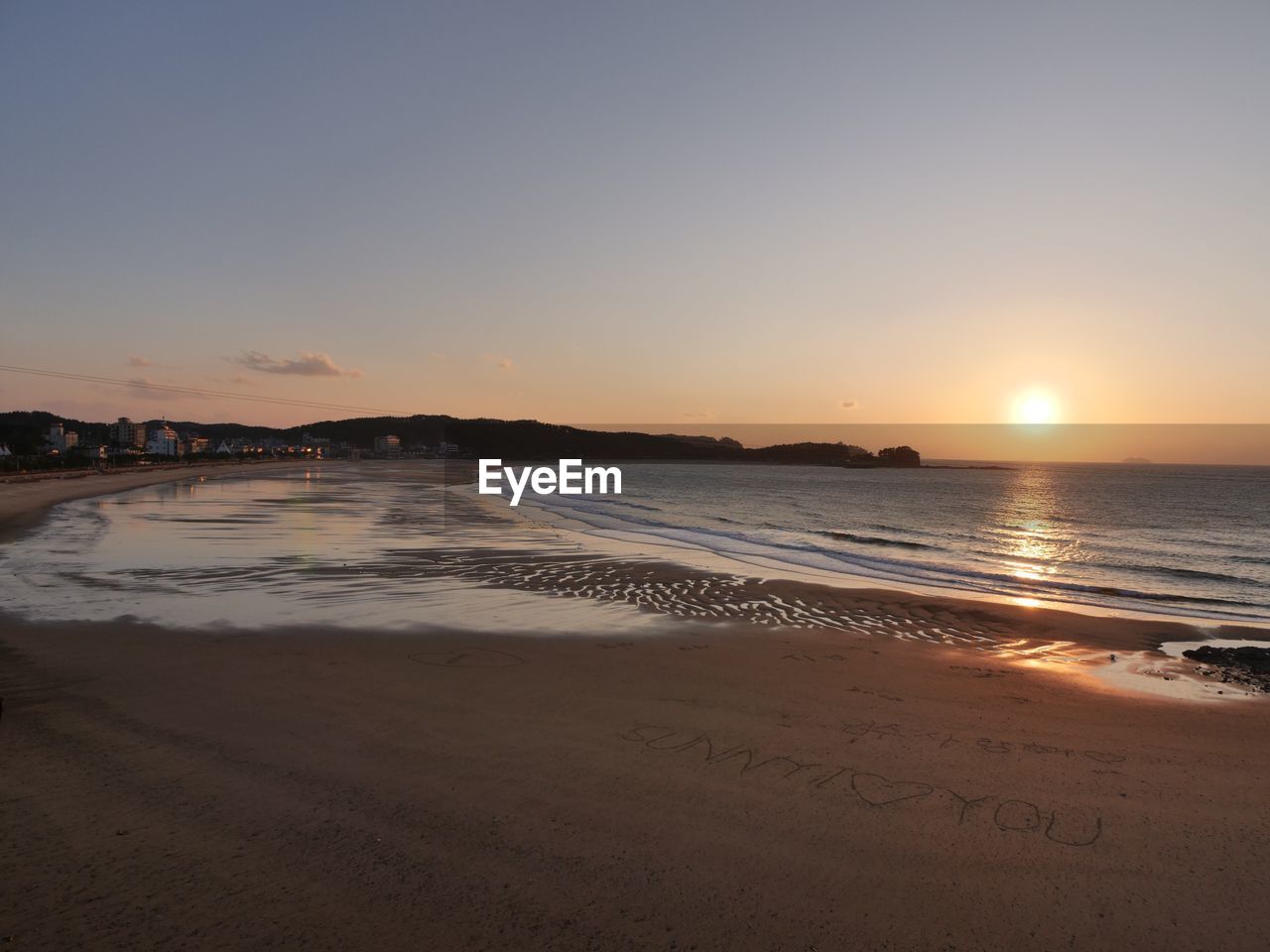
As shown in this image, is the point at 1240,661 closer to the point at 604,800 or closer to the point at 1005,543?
the point at 604,800

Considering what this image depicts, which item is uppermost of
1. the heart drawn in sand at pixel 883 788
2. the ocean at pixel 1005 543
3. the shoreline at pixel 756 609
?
the heart drawn in sand at pixel 883 788

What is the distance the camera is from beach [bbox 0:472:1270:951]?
157 inches

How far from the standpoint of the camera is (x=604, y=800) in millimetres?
5348

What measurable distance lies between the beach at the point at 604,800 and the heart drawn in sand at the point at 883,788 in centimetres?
3

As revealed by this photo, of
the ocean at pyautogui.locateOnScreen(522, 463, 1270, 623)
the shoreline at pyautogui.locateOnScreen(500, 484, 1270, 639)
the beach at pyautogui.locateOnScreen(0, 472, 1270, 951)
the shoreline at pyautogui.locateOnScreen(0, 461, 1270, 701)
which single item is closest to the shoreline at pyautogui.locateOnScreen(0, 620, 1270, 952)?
the beach at pyautogui.locateOnScreen(0, 472, 1270, 951)

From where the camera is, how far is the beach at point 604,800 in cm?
399

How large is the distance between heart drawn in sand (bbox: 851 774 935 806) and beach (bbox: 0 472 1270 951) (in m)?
0.03

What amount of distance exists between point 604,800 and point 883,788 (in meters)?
2.34

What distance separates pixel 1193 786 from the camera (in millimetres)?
5996

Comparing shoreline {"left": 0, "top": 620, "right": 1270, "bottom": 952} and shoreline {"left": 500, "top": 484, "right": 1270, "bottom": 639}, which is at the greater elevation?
shoreline {"left": 0, "top": 620, "right": 1270, "bottom": 952}

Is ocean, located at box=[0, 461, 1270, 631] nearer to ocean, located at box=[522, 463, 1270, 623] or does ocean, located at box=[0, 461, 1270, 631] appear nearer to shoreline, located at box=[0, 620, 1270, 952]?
ocean, located at box=[522, 463, 1270, 623]

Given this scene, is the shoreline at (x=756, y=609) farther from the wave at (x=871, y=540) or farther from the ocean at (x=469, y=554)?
the wave at (x=871, y=540)

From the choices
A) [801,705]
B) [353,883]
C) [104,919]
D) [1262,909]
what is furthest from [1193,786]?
[104,919]

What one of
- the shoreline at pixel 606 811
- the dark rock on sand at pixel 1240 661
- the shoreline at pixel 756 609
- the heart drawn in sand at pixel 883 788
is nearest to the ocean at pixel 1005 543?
the shoreline at pixel 756 609
